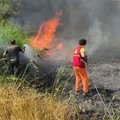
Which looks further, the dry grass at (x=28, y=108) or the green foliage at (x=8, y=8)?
the green foliage at (x=8, y=8)

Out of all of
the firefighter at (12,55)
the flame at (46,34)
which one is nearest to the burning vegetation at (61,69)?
the flame at (46,34)

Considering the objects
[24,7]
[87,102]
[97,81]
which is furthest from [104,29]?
[87,102]

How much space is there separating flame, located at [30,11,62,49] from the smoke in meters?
0.60

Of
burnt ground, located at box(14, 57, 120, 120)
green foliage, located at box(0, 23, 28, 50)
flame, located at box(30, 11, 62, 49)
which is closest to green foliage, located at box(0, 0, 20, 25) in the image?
flame, located at box(30, 11, 62, 49)

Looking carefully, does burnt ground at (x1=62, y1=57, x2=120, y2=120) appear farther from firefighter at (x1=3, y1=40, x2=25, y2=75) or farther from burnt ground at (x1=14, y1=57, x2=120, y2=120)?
firefighter at (x1=3, y1=40, x2=25, y2=75)

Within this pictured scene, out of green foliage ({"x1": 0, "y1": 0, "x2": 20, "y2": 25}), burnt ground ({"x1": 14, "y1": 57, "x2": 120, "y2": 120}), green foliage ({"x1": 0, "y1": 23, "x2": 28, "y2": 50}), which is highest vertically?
green foliage ({"x1": 0, "y1": 0, "x2": 20, "y2": 25})

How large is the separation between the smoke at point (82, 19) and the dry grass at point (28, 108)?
19.1 metres

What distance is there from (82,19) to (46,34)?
7218mm

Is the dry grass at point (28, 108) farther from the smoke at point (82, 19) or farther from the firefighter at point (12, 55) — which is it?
the smoke at point (82, 19)

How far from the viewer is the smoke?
2727 cm

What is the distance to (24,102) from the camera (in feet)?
19.4

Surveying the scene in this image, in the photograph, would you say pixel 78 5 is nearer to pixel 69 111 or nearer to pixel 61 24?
pixel 61 24

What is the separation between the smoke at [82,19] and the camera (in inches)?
1073

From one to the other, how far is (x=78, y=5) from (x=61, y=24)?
2068mm
